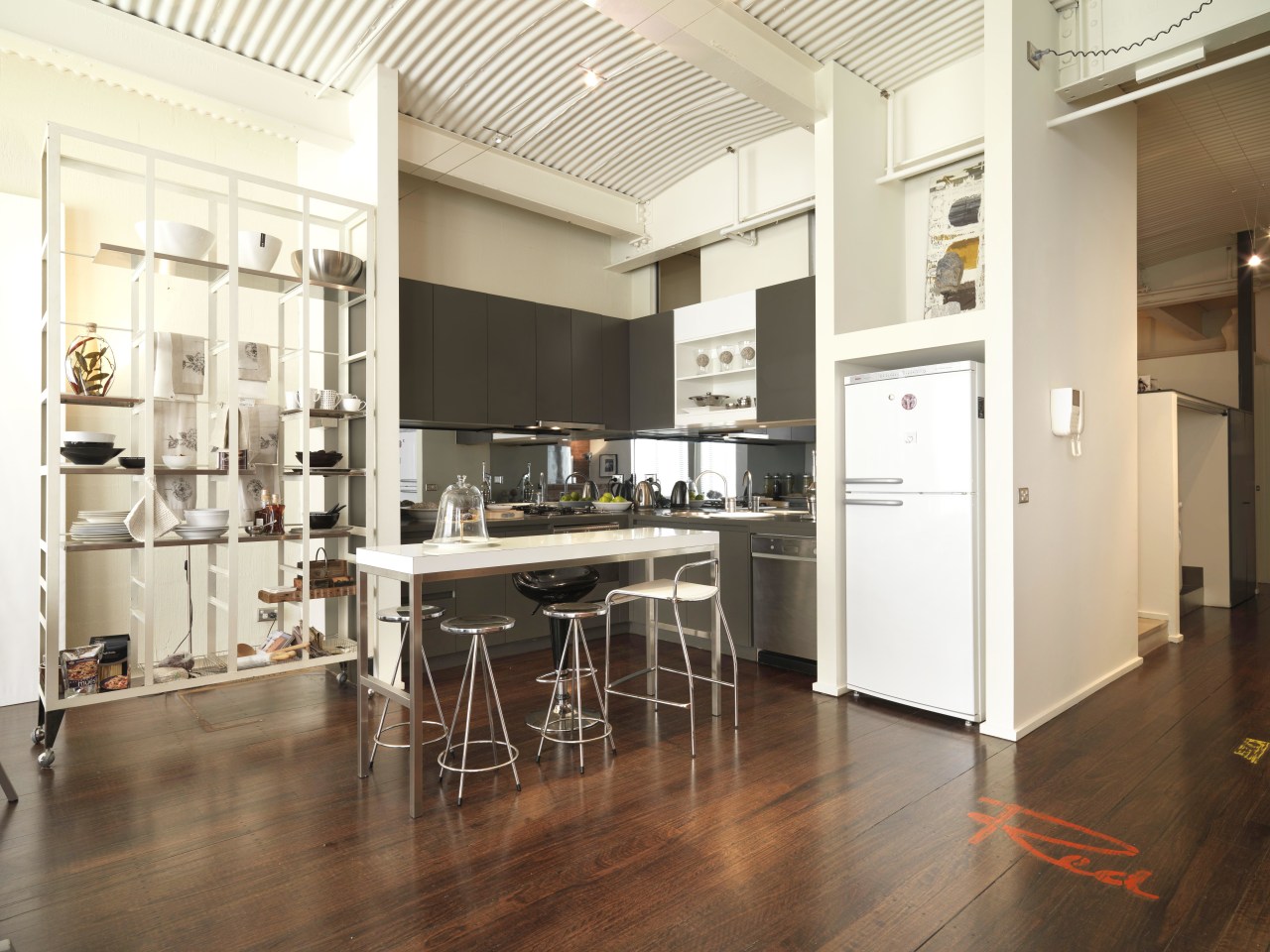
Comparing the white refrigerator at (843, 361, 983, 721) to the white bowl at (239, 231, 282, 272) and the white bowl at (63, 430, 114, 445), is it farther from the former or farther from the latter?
the white bowl at (63, 430, 114, 445)

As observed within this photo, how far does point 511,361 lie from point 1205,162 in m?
5.28

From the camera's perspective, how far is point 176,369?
379 centimetres

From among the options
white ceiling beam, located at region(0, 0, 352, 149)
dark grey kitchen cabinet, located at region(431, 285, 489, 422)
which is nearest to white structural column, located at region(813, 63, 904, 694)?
dark grey kitchen cabinet, located at region(431, 285, 489, 422)

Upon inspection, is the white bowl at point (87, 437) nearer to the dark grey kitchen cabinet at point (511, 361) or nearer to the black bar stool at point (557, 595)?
the black bar stool at point (557, 595)

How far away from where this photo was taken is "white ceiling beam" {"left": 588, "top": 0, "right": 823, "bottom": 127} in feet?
11.3

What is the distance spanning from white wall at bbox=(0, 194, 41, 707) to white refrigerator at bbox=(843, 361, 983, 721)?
4.34 m

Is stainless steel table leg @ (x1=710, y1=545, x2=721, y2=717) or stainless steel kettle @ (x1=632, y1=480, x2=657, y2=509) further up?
stainless steel kettle @ (x1=632, y1=480, x2=657, y2=509)

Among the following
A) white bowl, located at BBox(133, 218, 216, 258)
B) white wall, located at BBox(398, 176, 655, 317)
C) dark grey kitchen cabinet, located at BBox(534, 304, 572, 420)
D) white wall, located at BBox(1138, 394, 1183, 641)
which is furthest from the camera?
white wall, located at BBox(1138, 394, 1183, 641)

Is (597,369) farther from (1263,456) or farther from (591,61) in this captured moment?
(1263,456)

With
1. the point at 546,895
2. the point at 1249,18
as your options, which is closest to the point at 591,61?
the point at 1249,18

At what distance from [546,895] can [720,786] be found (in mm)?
965

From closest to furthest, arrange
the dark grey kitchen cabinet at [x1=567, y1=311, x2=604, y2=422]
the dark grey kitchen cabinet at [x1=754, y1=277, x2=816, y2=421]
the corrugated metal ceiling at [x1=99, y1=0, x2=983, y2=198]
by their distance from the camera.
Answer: the corrugated metal ceiling at [x1=99, y1=0, x2=983, y2=198]
the dark grey kitchen cabinet at [x1=754, y1=277, x2=816, y2=421]
the dark grey kitchen cabinet at [x1=567, y1=311, x2=604, y2=422]

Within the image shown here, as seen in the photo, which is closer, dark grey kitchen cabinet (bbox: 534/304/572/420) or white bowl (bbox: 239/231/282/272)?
white bowl (bbox: 239/231/282/272)

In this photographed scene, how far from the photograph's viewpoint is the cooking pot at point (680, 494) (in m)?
6.18
